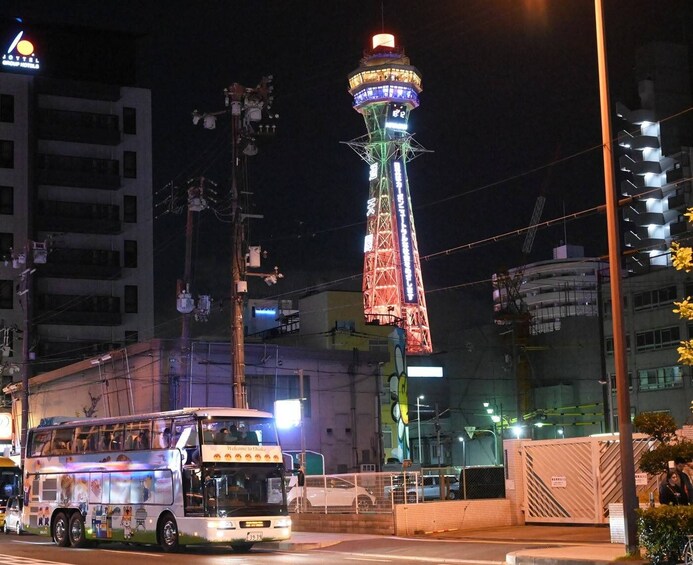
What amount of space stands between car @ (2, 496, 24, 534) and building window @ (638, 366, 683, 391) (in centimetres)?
5465

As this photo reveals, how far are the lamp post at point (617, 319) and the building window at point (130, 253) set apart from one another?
7102 cm

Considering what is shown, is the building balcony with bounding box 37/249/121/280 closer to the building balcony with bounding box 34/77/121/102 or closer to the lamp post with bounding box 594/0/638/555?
the building balcony with bounding box 34/77/121/102

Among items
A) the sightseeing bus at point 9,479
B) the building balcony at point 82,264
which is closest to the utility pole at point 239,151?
the sightseeing bus at point 9,479

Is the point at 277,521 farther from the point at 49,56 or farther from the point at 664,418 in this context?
the point at 49,56

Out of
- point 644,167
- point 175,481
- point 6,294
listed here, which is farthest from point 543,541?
point 644,167

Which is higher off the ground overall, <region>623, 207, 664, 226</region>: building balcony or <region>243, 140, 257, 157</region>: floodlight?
<region>623, 207, 664, 226</region>: building balcony

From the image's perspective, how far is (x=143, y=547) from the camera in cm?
2861

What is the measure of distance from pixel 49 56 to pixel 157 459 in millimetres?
68107

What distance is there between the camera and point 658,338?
79.0 m

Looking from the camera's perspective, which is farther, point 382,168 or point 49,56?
point 382,168

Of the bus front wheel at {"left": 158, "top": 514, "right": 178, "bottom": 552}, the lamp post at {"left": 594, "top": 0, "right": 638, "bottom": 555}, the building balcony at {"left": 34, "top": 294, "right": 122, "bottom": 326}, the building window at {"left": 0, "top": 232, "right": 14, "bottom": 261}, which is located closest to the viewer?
the lamp post at {"left": 594, "top": 0, "right": 638, "bottom": 555}

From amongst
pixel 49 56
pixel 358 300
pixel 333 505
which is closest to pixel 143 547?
pixel 333 505

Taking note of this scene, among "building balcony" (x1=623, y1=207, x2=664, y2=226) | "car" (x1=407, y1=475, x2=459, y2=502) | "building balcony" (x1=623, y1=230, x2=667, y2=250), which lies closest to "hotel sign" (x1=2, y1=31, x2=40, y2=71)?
"car" (x1=407, y1=475, x2=459, y2=502)

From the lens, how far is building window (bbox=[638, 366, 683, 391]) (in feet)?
252
